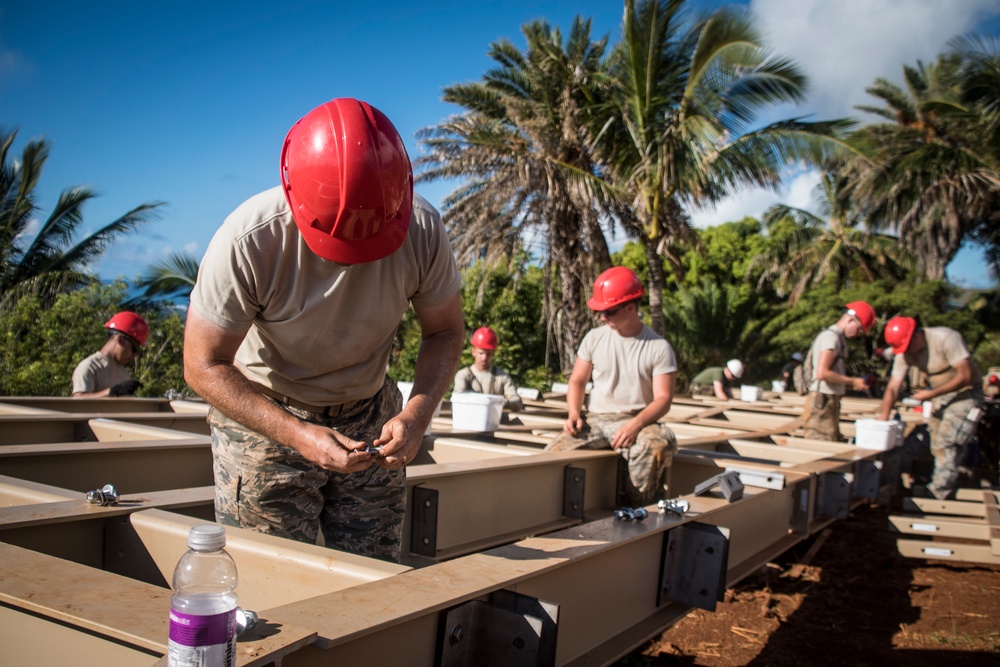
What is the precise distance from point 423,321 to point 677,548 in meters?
1.54

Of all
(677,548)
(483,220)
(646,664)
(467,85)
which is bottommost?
(646,664)

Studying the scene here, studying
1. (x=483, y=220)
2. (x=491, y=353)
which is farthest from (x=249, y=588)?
(x=483, y=220)

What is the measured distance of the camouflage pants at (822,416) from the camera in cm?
779

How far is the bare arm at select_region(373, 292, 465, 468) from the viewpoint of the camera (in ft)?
7.64

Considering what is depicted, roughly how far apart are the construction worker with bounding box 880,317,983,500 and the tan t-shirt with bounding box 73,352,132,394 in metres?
7.45

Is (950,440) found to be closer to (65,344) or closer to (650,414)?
(650,414)

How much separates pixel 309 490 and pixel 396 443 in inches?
21.4

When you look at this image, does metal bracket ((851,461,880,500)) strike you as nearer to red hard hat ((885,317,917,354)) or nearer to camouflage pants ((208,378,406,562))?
red hard hat ((885,317,917,354))

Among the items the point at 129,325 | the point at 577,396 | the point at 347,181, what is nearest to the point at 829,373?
the point at 577,396

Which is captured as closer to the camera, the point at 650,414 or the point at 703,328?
the point at 650,414

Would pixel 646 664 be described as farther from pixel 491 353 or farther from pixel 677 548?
pixel 491 353

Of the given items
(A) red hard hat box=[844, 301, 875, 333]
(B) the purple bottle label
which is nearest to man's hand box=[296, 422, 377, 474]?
(B) the purple bottle label

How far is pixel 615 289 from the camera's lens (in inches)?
203

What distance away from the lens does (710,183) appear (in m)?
13.0
